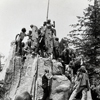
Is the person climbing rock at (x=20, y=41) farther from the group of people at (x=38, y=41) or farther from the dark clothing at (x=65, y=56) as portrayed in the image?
the dark clothing at (x=65, y=56)

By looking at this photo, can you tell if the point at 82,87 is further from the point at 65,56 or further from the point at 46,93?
the point at 65,56

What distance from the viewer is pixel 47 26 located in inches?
556

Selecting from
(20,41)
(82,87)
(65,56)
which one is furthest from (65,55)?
(82,87)

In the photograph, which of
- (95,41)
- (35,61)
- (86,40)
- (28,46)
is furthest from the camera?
(86,40)

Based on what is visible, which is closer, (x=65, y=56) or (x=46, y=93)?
(x=46, y=93)

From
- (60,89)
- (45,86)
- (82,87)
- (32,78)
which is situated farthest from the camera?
(32,78)

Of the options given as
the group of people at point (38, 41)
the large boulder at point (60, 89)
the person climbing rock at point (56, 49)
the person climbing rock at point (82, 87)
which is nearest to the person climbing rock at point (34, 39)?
the group of people at point (38, 41)

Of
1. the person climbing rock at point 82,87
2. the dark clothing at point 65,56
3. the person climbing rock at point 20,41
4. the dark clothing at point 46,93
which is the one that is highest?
the person climbing rock at point 20,41

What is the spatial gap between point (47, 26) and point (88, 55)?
21.3ft

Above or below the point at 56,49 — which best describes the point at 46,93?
below

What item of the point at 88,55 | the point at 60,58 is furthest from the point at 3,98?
the point at 88,55

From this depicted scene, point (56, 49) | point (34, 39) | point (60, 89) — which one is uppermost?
point (34, 39)

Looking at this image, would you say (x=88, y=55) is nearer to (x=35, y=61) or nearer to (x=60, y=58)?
(x=60, y=58)

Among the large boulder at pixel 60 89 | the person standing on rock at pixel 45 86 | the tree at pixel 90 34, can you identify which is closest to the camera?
the large boulder at pixel 60 89
